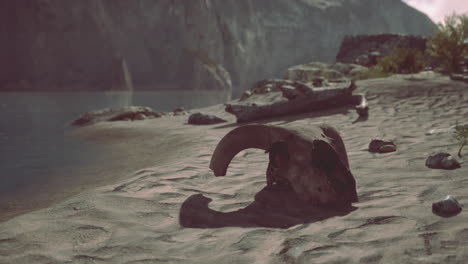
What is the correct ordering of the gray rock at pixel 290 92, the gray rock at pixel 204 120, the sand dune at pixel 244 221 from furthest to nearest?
the gray rock at pixel 204 120, the gray rock at pixel 290 92, the sand dune at pixel 244 221

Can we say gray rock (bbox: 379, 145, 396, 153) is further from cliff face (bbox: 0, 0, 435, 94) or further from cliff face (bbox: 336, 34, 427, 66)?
cliff face (bbox: 0, 0, 435, 94)

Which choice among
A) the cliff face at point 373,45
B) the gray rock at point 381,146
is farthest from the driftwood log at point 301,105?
the cliff face at point 373,45

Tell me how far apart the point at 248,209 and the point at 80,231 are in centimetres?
123

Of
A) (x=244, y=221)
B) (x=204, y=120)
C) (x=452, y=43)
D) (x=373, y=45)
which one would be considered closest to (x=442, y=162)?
(x=244, y=221)

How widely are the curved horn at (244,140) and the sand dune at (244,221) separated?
253mm

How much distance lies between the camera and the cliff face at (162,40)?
50844 millimetres

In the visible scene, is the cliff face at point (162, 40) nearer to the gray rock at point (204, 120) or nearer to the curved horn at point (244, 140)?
the gray rock at point (204, 120)

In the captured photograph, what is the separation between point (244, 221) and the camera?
9.06 feet

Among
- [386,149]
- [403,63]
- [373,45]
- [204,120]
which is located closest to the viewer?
[386,149]

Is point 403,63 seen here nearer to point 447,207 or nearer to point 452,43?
point 452,43

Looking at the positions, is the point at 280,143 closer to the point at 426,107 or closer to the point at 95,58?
the point at 426,107

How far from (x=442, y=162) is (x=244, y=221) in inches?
81.4

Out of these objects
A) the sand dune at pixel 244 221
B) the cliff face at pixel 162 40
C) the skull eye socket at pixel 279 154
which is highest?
the cliff face at pixel 162 40

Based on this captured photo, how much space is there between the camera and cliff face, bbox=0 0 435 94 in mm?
50844
